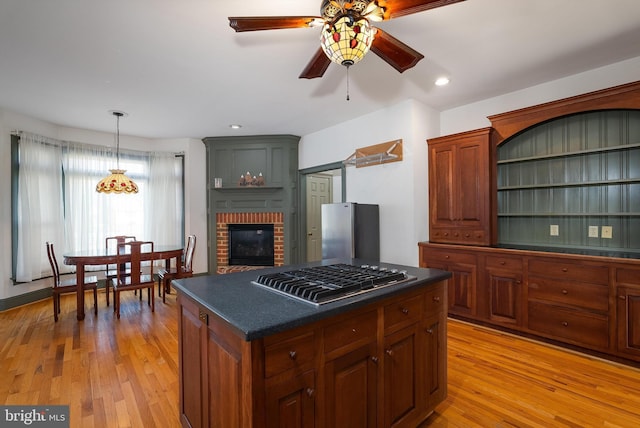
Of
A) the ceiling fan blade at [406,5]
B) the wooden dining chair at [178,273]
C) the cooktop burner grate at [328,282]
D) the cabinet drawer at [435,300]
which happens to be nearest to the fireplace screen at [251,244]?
the wooden dining chair at [178,273]

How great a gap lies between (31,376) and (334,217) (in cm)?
321

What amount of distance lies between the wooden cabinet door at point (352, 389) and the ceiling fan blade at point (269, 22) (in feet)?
→ 5.55

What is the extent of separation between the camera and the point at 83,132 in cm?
489

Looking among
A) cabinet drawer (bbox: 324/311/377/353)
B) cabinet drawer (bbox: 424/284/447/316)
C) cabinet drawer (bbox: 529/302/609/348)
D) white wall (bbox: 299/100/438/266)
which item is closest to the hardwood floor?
cabinet drawer (bbox: 529/302/609/348)

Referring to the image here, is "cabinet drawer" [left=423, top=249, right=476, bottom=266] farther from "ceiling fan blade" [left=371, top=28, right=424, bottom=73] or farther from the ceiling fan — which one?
the ceiling fan

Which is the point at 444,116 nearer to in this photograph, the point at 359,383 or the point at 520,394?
the point at 520,394

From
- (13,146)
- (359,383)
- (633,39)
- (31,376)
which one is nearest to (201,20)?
(359,383)

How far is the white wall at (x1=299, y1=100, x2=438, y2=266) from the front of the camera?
3.69 m

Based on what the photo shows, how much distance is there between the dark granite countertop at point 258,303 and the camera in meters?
1.07

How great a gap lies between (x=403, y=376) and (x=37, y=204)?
530 centimetres

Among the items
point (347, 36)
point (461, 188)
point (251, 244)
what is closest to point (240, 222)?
point (251, 244)

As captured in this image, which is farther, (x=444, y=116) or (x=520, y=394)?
(x=444, y=116)

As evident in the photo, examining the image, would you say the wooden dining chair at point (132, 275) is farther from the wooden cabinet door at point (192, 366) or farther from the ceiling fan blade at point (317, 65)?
the ceiling fan blade at point (317, 65)

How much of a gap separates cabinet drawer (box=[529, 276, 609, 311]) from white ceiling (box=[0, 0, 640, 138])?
6.66ft
